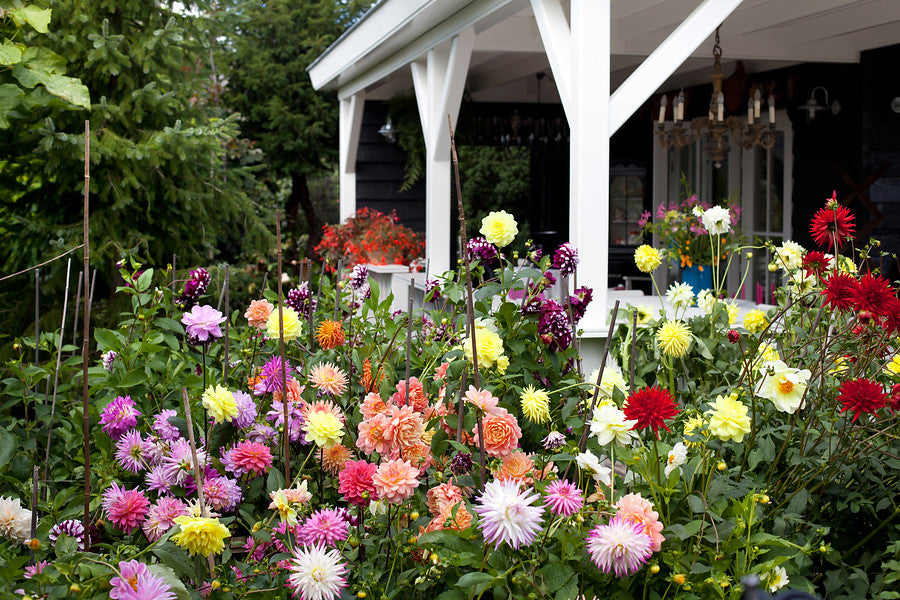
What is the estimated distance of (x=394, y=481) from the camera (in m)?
1.31

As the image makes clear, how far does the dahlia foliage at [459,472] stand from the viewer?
4.15ft

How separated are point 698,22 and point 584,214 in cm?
84

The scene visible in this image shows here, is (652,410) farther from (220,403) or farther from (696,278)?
(696,278)

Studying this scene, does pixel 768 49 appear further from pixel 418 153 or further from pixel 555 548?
pixel 555 548

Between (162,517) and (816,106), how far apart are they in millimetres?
5935

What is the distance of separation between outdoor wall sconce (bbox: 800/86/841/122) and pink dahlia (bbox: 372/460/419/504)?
5.75 m

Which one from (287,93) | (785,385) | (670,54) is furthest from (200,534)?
(287,93)

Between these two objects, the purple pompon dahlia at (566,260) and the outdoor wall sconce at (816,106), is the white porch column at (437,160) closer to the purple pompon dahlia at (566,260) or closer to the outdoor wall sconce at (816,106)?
the outdoor wall sconce at (816,106)

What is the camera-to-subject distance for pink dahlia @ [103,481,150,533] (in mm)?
1408

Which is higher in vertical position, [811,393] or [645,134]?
[645,134]

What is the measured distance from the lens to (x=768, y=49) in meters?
5.80

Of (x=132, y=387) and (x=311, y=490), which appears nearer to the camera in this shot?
(x=311, y=490)

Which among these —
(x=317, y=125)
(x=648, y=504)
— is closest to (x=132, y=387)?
(x=648, y=504)

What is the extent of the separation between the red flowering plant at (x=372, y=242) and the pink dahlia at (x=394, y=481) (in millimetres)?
5712
